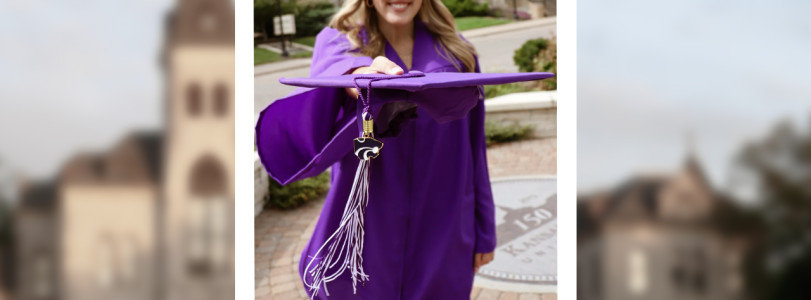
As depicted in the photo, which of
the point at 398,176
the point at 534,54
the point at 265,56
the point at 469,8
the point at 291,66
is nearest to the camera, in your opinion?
the point at 398,176

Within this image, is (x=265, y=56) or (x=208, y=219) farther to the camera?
(x=265, y=56)

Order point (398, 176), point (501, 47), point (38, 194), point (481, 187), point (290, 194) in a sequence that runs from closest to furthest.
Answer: point (38, 194) < point (398, 176) < point (481, 187) < point (290, 194) < point (501, 47)

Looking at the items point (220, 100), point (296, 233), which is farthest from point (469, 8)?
point (220, 100)

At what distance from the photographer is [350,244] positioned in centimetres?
239

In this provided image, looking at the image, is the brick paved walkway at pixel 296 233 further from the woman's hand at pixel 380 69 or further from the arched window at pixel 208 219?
the woman's hand at pixel 380 69

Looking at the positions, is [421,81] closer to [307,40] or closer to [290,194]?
[290,194]

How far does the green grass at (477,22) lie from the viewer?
11891 millimetres

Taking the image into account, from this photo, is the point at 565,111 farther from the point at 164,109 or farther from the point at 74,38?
the point at 74,38

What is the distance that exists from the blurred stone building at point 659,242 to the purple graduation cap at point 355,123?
0.60m

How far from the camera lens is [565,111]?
2982 millimetres

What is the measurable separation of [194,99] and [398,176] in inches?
32.0

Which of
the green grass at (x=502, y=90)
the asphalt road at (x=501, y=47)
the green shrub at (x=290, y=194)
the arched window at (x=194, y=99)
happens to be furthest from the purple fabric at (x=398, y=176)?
the green grass at (x=502, y=90)

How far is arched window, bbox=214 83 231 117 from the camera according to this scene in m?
2.09

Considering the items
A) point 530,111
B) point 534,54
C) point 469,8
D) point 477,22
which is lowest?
point 530,111
